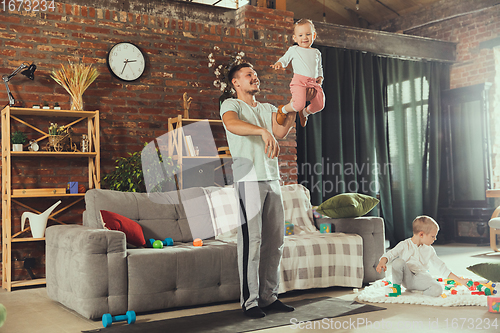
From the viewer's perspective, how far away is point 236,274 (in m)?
3.26

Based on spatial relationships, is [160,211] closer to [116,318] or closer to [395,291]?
[116,318]

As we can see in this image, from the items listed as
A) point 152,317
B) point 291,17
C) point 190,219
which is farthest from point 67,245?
point 291,17

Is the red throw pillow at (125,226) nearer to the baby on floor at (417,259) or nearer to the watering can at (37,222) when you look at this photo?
the watering can at (37,222)

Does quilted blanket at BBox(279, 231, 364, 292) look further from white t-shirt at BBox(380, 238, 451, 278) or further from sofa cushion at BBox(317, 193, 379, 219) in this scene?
white t-shirt at BBox(380, 238, 451, 278)

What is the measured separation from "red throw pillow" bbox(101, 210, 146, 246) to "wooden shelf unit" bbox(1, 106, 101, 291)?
0.98 metres

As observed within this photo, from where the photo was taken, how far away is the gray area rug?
2521 millimetres

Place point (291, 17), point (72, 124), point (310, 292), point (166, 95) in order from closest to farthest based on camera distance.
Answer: point (310, 292), point (72, 124), point (166, 95), point (291, 17)

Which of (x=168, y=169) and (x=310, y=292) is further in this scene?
(x=168, y=169)

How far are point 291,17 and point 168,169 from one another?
2.23 metres

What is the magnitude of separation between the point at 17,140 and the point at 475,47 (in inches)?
235

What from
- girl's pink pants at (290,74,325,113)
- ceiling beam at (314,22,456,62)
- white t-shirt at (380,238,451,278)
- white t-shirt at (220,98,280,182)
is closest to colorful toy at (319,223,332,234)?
white t-shirt at (380,238,451,278)

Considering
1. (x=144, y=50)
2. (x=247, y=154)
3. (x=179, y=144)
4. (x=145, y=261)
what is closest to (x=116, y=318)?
(x=145, y=261)

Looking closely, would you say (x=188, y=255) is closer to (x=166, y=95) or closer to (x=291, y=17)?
(x=166, y=95)

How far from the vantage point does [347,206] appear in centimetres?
384
